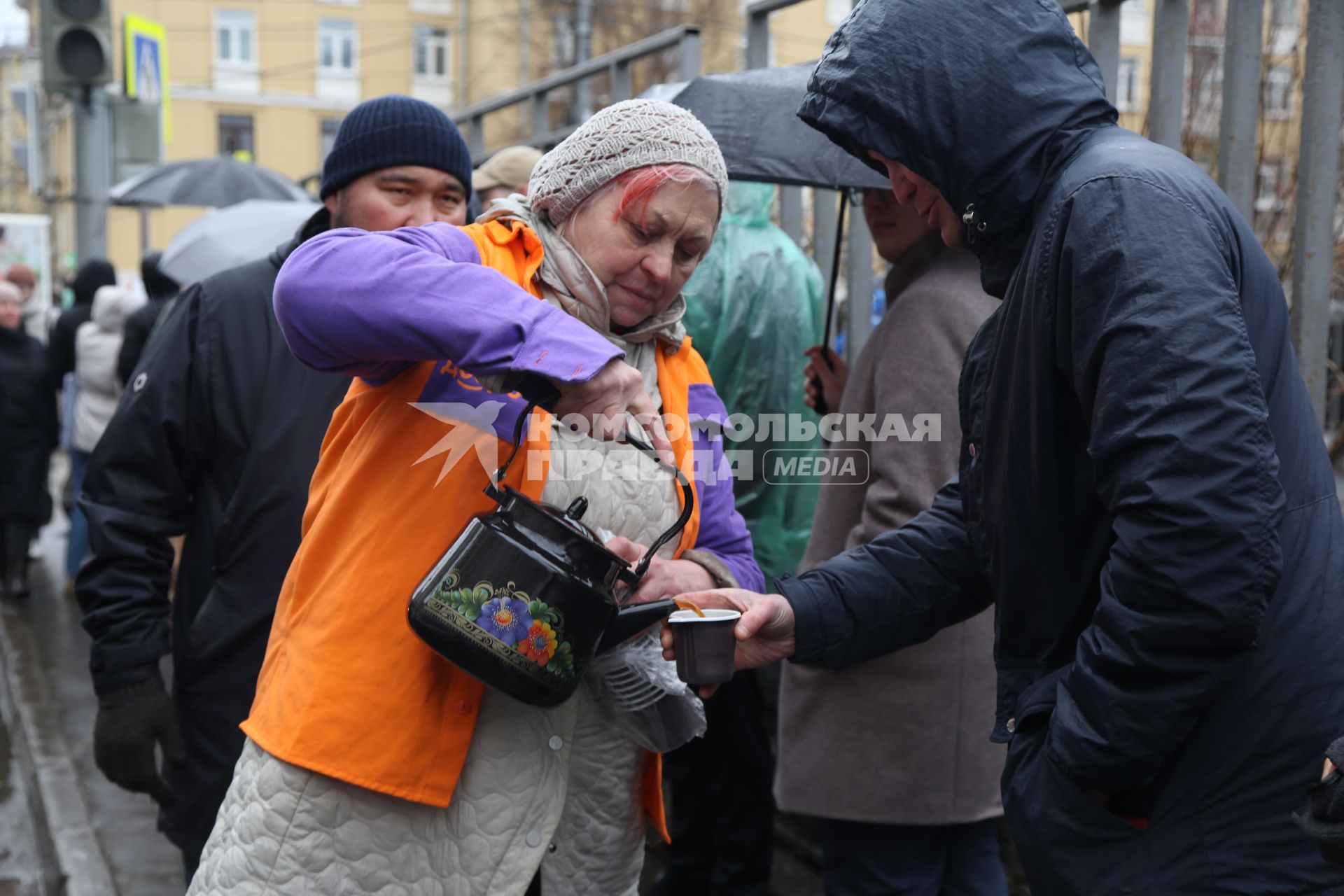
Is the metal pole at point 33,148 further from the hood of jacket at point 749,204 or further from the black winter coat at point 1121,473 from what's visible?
the black winter coat at point 1121,473

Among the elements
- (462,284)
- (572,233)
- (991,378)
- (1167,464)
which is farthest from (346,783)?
(1167,464)

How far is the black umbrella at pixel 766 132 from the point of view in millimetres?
3047

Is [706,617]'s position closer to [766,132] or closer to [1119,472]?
[1119,472]

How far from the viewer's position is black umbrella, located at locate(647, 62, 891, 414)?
305 cm

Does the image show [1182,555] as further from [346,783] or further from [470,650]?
[346,783]

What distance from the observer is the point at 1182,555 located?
130cm

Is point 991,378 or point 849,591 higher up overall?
point 991,378

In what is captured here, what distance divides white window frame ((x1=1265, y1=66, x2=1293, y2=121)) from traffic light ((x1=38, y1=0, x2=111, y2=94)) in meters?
7.13

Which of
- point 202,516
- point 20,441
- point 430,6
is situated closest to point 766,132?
point 202,516

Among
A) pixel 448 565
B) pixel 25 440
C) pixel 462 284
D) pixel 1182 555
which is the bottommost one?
pixel 25 440

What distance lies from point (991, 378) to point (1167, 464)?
364 mm

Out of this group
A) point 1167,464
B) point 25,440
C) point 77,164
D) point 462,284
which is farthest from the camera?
point 77,164

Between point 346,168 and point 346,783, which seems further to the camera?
point 346,168

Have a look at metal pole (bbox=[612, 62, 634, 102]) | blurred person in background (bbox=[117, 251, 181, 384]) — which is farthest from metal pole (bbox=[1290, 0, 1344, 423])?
blurred person in background (bbox=[117, 251, 181, 384])
